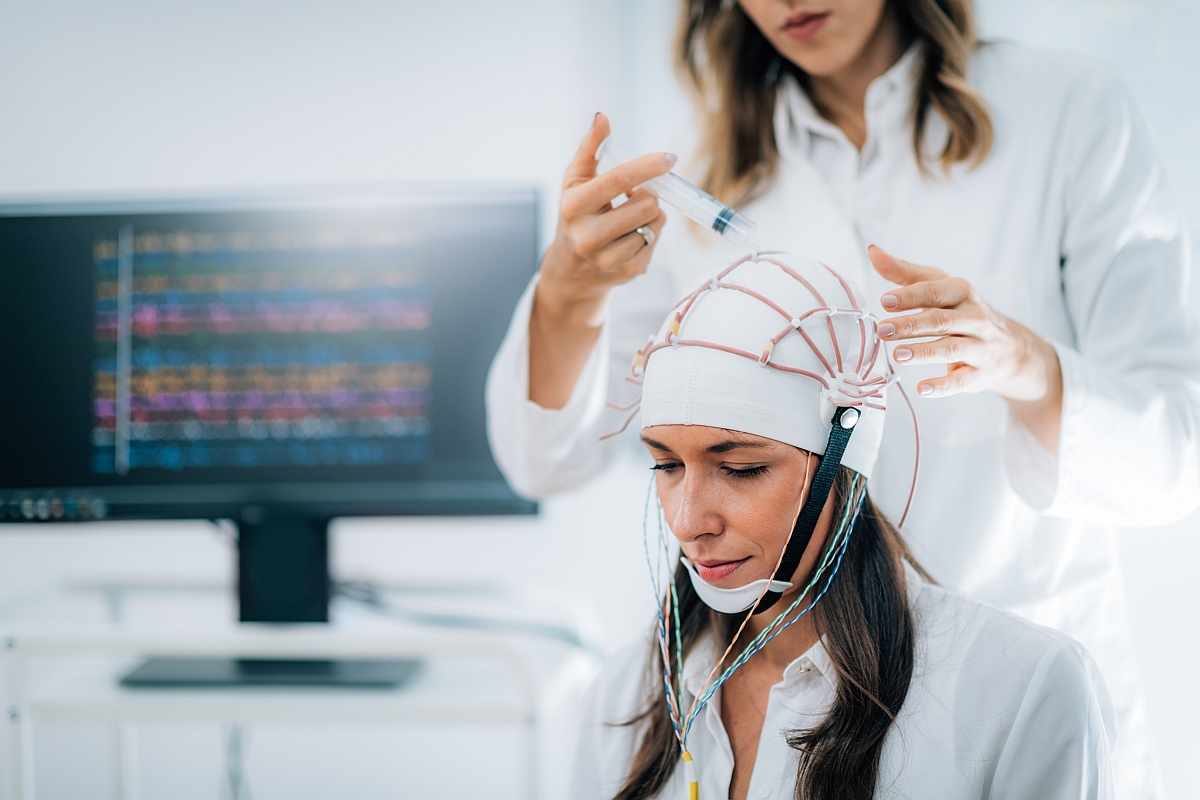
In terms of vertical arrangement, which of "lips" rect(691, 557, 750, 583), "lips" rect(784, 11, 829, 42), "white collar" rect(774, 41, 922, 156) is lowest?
"lips" rect(691, 557, 750, 583)

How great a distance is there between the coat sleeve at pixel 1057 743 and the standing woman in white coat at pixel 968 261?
0.22 metres

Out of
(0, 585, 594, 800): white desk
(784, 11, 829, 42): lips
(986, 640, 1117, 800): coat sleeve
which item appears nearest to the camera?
(986, 640, 1117, 800): coat sleeve

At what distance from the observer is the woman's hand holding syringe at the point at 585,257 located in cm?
95

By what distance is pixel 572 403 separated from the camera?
123 cm

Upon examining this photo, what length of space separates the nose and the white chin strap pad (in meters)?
0.06

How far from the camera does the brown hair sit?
116 centimetres

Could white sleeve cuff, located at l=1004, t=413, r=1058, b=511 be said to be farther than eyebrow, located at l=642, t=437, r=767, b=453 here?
Yes

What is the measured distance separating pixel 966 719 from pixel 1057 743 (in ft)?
0.28

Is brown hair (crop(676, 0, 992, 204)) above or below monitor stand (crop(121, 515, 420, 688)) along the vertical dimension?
above

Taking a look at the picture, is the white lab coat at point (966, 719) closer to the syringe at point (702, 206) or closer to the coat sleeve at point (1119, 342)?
the coat sleeve at point (1119, 342)

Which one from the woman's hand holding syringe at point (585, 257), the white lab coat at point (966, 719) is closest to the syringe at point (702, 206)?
the woman's hand holding syringe at point (585, 257)

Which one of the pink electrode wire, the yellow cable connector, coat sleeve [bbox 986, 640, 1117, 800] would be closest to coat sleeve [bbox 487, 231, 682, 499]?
the pink electrode wire

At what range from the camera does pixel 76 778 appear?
7.05ft

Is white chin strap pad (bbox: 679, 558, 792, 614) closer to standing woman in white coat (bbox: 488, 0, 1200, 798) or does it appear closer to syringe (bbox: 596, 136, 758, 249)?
standing woman in white coat (bbox: 488, 0, 1200, 798)
